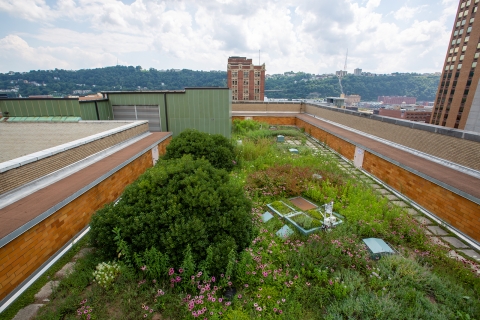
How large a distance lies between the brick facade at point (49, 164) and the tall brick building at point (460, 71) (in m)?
55.8

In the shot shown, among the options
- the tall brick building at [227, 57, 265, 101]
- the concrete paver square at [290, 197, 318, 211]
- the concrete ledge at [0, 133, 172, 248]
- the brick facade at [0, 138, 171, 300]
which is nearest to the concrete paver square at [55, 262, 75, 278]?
the brick facade at [0, 138, 171, 300]

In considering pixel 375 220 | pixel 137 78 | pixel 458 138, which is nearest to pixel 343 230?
pixel 375 220

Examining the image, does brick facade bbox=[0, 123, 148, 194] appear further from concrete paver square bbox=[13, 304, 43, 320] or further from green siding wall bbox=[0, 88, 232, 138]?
green siding wall bbox=[0, 88, 232, 138]

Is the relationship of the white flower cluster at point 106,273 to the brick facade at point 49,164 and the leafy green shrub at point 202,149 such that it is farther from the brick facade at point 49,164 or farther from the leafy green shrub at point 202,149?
the leafy green shrub at point 202,149

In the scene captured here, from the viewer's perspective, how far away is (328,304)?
3.44 meters

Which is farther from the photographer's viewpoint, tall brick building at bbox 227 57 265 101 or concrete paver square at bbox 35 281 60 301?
tall brick building at bbox 227 57 265 101

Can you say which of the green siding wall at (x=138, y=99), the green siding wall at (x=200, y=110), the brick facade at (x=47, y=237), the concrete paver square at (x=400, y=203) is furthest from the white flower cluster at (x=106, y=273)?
the green siding wall at (x=138, y=99)

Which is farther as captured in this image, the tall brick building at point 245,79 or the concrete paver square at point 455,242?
the tall brick building at point 245,79

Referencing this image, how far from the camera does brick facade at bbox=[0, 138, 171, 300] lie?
130 inches

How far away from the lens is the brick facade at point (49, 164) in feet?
14.8

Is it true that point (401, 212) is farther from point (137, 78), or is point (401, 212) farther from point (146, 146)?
point (137, 78)

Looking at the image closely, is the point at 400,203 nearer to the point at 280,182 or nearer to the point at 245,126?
the point at 280,182

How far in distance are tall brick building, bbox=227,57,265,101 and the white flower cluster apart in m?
63.9

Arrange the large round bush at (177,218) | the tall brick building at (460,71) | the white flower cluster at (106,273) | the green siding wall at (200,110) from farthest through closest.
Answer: the tall brick building at (460,71)
the green siding wall at (200,110)
the large round bush at (177,218)
the white flower cluster at (106,273)
